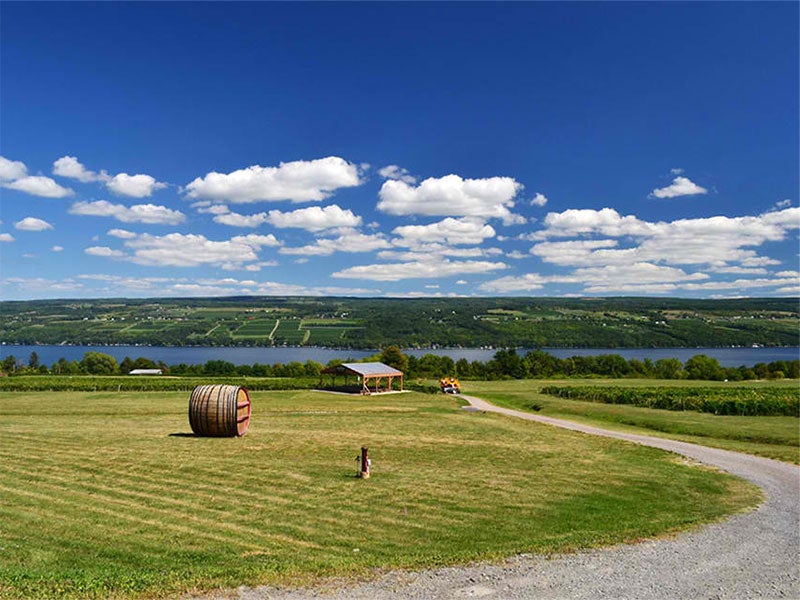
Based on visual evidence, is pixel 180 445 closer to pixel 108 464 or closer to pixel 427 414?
pixel 108 464

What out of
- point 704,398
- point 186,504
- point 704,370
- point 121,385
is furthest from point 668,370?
point 186,504

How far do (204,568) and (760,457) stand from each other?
75.5 feet

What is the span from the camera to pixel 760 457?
75.8ft

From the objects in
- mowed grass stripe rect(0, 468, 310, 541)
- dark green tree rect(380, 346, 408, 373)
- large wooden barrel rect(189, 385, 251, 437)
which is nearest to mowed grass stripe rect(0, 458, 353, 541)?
mowed grass stripe rect(0, 468, 310, 541)

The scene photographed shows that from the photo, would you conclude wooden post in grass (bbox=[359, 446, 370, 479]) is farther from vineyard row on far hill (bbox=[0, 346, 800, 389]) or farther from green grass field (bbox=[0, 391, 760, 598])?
vineyard row on far hill (bbox=[0, 346, 800, 389])

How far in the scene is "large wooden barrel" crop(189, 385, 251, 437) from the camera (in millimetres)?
22750

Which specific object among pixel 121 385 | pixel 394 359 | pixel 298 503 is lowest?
pixel 121 385

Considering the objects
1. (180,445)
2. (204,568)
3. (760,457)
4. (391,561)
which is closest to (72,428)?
(180,445)

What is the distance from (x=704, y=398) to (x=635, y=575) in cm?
4223

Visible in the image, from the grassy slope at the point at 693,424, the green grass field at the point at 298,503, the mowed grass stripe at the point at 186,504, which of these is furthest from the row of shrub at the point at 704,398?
the mowed grass stripe at the point at 186,504

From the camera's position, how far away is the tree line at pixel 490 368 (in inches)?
3130

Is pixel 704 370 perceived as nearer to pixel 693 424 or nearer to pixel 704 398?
pixel 704 398

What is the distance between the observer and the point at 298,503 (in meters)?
13.6

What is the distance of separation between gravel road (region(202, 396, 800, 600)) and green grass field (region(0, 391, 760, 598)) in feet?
1.75
